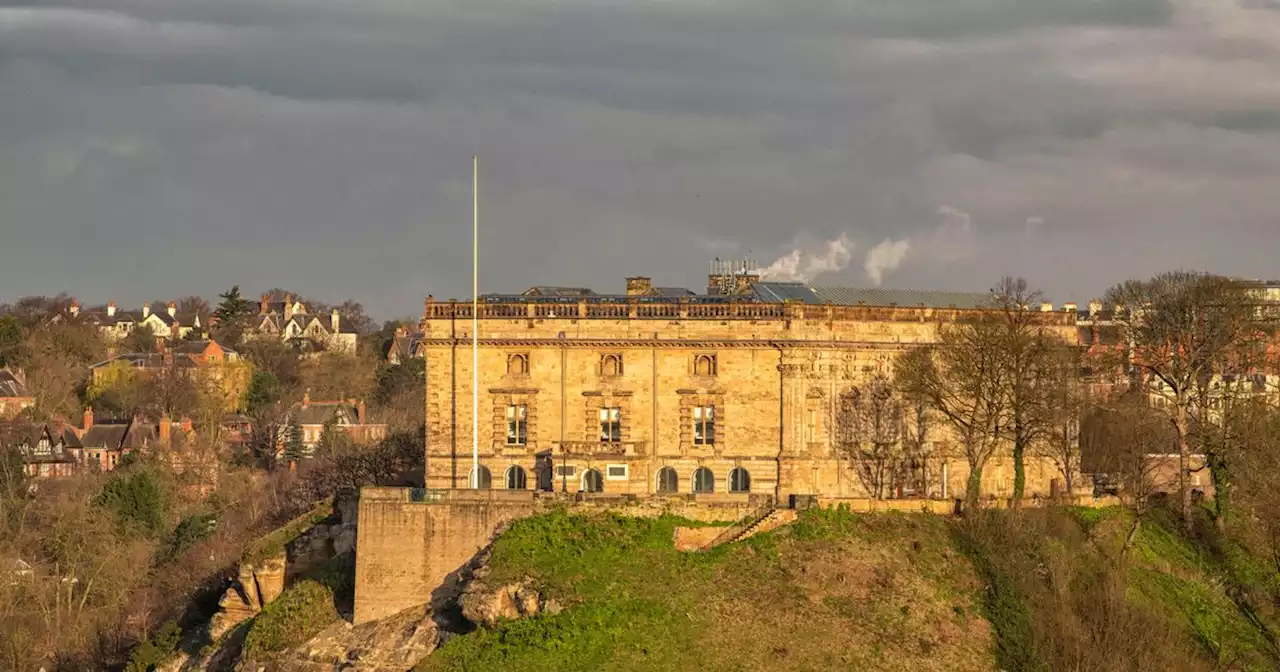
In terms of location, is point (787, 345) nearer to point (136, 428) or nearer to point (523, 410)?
point (523, 410)

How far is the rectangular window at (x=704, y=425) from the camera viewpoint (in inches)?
2456

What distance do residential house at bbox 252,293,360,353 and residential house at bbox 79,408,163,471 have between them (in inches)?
1435

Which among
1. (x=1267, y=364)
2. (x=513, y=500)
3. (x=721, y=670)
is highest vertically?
(x=1267, y=364)

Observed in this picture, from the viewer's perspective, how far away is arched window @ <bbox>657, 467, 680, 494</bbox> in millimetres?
62156

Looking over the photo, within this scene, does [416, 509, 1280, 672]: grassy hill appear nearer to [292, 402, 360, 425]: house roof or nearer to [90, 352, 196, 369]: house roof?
[292, 402, 360, 425]: house roof

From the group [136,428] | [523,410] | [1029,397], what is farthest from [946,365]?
[136,428]

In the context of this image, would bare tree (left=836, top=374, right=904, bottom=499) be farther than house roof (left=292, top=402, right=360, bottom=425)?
No

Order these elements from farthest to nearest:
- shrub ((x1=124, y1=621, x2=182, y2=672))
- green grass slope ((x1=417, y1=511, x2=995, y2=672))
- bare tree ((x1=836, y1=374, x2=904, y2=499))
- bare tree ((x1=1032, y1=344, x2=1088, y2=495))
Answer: bare tree ((x1=836, y1=374, x2=904, y2=499)) → shrub ((x1=124, y1=621, x2=182, y2=672)) → bare tree ((x1=1032, y1=344, x2=1088, y2=495)) → green grass slope ((x1=417, y1=511, x2=995, y2=672))

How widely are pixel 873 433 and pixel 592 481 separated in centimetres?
1101

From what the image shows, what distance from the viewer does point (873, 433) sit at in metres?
64.0

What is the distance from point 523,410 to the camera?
6247cm

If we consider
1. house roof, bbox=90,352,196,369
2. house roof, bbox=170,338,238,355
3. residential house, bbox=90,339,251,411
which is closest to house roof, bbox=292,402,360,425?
residential house, bbox=90,339,251,411

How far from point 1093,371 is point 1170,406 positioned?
562 centimetres

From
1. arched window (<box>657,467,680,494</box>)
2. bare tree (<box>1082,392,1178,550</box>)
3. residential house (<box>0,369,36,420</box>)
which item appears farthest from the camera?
residential house (<box>0,369,36,420</box>)
